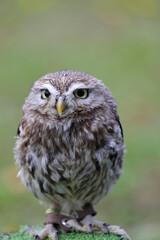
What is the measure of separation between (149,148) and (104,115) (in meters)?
3.55

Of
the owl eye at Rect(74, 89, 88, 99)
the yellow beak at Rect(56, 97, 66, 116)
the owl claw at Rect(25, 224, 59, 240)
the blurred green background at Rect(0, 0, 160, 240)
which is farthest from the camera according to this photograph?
the blurred green background at Rect(0, 0, 160, 240)

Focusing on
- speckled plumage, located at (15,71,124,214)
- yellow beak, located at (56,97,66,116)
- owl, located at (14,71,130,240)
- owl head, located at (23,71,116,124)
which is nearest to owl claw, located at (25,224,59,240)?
owl, located at (14,71,130,240)

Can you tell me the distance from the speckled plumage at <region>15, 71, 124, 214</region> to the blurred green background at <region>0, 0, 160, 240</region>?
1540 mm

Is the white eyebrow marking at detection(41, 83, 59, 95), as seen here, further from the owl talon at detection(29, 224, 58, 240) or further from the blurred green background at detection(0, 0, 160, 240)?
the blurred green background at detection(0, 0, 160, 240)

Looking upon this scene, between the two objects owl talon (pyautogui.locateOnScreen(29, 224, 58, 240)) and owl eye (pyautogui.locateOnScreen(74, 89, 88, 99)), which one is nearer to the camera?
owl eye (pyautogui.locateOnScreen(74, 89, 88, 99))

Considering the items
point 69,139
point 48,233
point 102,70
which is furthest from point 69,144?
point 102,70

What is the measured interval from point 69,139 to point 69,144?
0.11 feet

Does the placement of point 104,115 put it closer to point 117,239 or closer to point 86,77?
point 86,77

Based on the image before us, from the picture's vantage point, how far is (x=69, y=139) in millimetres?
3475

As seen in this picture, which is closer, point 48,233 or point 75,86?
point 75,86

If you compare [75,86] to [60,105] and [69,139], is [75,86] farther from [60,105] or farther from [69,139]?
[69,139]

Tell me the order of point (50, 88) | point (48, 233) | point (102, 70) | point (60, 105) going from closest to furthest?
1. point (60, 105)
2. point (50, 88)
3. point (48, 233)
4. point (102, 70)

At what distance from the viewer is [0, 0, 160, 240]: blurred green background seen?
19.4ft

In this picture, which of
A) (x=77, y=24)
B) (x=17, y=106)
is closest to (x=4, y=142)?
(x=17, y=106)
